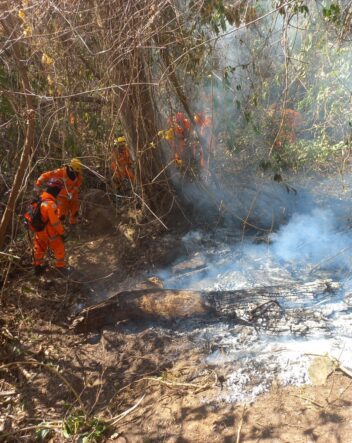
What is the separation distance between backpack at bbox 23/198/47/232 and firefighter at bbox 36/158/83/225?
406 millimetres

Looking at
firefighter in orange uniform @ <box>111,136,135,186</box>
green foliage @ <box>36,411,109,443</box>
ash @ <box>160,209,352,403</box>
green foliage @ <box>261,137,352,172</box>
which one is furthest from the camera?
green foliage @ <box>261,137,352,172</box>

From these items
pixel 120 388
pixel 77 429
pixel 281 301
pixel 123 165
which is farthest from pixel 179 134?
pixel 77 429

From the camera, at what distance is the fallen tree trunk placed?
382 centimetres

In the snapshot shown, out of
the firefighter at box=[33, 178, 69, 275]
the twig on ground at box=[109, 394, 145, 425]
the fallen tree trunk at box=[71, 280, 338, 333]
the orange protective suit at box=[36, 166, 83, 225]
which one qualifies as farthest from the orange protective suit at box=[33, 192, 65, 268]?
the twig on ground at box=[109, 394, 145, 425]

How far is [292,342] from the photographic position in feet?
10.8

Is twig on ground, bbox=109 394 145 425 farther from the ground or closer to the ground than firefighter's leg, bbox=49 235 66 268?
closer to the ground

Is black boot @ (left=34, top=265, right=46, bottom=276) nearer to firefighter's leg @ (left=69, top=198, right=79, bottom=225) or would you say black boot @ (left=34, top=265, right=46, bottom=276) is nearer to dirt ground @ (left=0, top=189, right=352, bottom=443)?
dirt ground @ (left=0, top=189, right=352, bottom=443)

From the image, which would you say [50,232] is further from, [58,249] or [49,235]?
[58,249]

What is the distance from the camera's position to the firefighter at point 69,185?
17.3 feet

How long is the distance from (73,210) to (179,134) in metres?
2.27

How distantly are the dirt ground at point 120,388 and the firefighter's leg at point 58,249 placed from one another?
231 millimetres

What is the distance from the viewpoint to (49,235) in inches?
200

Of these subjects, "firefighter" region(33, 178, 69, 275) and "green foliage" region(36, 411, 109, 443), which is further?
"firefighter" region(33, 178, 69, 275)

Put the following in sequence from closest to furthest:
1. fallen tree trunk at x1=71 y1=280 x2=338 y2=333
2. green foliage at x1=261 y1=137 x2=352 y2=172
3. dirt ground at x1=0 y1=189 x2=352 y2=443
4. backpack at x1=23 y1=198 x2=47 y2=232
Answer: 1. dirt ground at x1=0 y1=189 x2=352 y2=443
2. fallen tree trunk at x1=71 y1=280 x2=338 y2=333
3. backpack at x1=23 y1=198 x2=47 y2=232
4. green foliage at x1=261 y1=137 x2=352 y2=172
